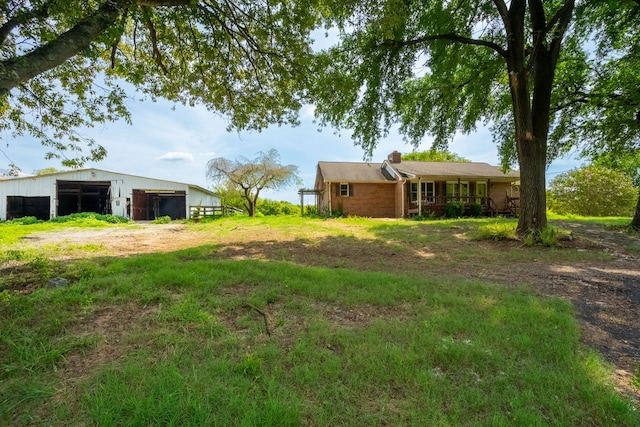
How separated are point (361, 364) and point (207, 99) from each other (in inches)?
361

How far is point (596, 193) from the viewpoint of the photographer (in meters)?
23.9

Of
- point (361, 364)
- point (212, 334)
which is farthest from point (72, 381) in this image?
point (361, 364)

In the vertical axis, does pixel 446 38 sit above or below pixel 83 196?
above

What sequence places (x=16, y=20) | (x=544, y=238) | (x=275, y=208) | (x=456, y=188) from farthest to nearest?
(x=275, y=208) < (x=456, y=188) < (x=544, y=238) < (x=16, y=20)

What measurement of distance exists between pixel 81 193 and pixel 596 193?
4110cm

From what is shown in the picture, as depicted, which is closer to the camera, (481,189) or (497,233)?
(497,233)

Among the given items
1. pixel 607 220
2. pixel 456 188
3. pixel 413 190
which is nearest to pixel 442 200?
pixel 413 190

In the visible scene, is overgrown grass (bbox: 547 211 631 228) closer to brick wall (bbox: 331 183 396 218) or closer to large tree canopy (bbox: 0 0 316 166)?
brick wall (bbox: 331 183 396 218)

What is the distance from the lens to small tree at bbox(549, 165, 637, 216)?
23.3m

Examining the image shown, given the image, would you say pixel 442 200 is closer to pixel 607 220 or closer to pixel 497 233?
pixel 607 220

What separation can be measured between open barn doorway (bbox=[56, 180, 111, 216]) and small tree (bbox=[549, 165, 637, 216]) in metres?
36.9

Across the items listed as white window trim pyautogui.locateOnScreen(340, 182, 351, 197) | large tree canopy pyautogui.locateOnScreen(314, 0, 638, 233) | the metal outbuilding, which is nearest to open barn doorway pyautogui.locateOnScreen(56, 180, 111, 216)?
the metal outbuilding

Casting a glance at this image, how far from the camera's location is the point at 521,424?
1.92m

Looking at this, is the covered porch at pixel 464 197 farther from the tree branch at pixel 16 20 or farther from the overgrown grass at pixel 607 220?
the tree branch at pixel 16 20
